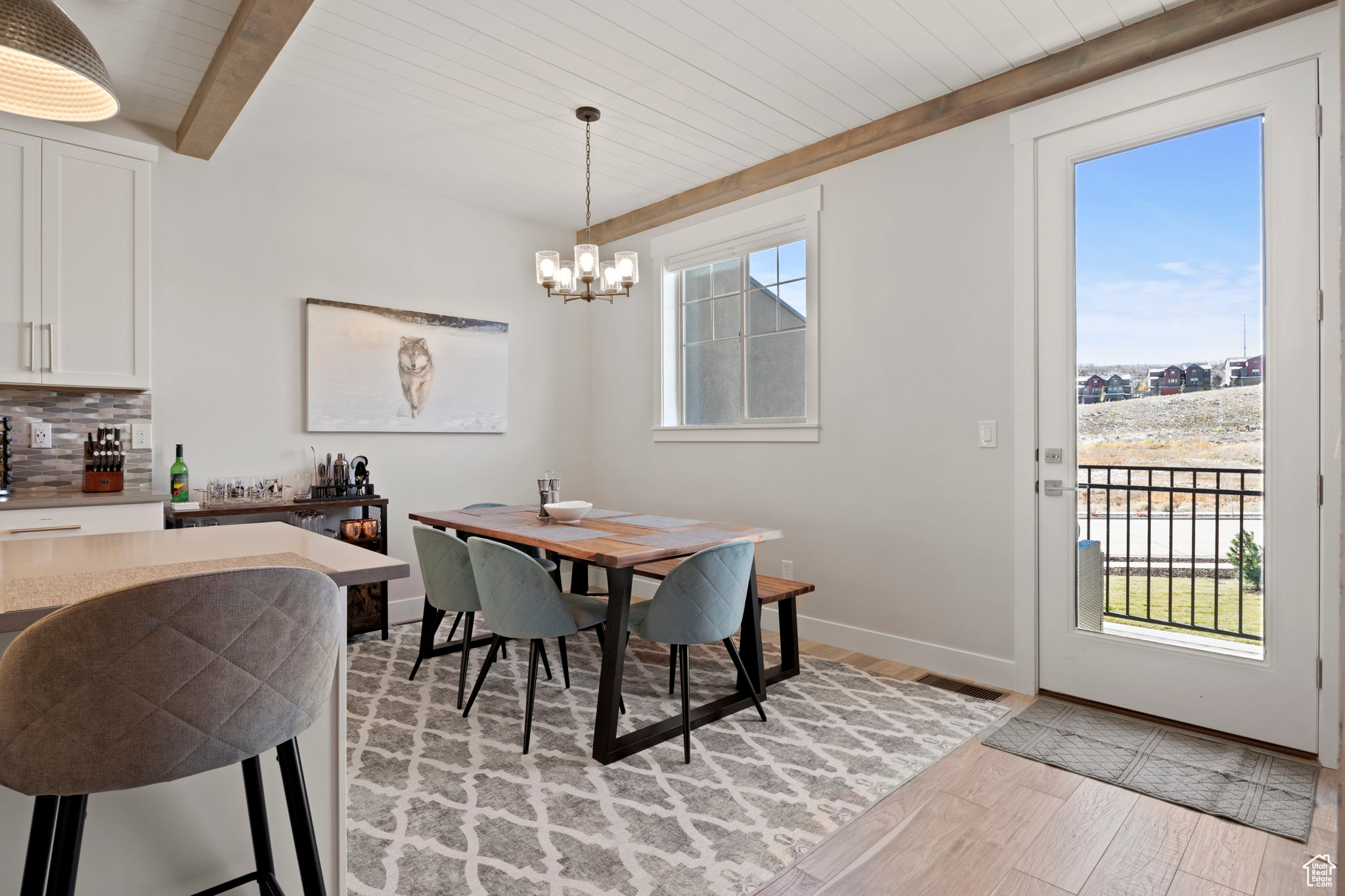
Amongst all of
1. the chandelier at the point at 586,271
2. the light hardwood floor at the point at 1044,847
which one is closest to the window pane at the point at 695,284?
the chandelier at the point at 586,271

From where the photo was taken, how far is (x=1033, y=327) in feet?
9.70

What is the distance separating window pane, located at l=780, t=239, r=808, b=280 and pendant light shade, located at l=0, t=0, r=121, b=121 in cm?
311

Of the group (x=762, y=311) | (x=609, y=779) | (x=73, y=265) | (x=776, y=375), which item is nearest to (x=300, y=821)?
(x=609, y=779)

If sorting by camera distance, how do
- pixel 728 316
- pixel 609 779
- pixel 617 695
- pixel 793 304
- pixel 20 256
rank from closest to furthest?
pixel 609 779, pixel 617 695, pixel 20 256, pixel 793 304, pixel 728 316

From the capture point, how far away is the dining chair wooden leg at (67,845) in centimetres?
97

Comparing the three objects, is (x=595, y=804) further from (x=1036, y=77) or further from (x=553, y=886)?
(x=1036, y=77)

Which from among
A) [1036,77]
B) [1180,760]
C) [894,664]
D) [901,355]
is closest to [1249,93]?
[1036,77]

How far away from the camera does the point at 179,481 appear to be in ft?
11.1

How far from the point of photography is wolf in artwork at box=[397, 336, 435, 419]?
13.9ft

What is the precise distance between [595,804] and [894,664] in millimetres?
1838

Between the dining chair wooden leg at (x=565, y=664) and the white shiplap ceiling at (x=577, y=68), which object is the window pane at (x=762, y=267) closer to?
the white shiplap ceiling at (x=577, y=68)

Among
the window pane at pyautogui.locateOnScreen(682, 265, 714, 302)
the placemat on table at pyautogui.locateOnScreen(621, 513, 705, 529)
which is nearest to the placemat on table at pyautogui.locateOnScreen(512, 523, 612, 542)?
the placemat on table at pyautogui.locateOnScreen(621, 513, 705, 529)

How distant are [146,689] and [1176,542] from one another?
3.14 meters

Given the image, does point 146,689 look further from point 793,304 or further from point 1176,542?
point 793,304
